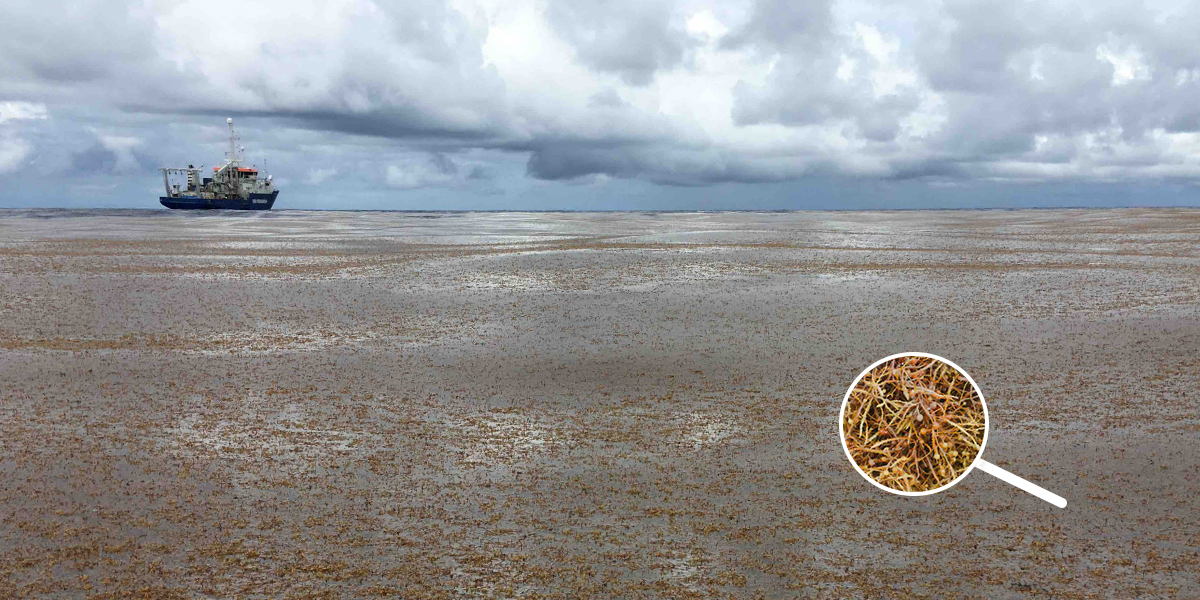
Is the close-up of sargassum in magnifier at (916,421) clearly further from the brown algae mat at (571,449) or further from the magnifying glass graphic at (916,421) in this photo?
the brown algae mat at (571,449)

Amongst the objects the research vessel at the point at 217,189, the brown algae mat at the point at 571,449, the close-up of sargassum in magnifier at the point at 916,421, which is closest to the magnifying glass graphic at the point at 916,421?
the close-up of sargassum in magnifier at the point at 916,421

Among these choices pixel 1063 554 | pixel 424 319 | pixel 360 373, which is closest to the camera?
pixel 1063 554

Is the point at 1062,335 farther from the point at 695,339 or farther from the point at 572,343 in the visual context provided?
the point at 572,343

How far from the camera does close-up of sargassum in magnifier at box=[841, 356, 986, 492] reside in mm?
2971

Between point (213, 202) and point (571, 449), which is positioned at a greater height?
point (213, 202)

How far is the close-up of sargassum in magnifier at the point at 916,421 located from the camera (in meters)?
2.97

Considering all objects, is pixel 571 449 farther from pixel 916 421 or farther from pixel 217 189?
pixel 217 189

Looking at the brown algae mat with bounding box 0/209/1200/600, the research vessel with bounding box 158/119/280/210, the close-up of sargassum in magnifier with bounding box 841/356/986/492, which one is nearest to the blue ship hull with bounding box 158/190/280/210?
the research vessel with bounding box 158/119/280/210

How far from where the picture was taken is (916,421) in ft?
9.81

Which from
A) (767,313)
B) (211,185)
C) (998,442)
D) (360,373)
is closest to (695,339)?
(767,313)

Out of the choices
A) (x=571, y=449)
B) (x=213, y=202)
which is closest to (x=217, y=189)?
(x=213, y=202)

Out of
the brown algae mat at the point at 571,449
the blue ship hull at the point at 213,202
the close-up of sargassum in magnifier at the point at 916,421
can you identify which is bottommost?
the brown algae mat at the point at 571,449

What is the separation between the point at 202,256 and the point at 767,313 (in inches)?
729

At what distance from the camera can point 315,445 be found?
6.97 m
